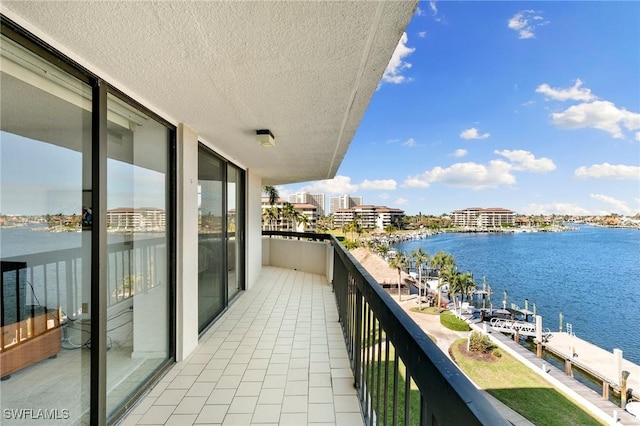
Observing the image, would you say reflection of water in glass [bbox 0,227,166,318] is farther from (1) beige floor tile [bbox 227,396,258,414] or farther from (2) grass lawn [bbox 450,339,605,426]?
(2) grass lawn [bbox 450,339,605,426]

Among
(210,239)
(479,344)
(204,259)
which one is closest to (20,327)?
(204,259)

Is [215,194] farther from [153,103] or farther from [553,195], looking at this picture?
[553,195]

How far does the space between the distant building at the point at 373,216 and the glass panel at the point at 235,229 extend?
67562mm

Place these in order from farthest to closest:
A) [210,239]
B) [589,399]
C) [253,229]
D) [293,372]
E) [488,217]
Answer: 1. [488,217]
2. [589,399]
3. [253,229]
4. [210,239]
5. [293,372]

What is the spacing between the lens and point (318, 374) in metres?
2.63

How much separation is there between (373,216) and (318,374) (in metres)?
76.2

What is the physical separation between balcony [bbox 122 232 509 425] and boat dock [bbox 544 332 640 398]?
40.7 ft

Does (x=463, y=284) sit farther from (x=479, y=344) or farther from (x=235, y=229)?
(x=235, y=229)

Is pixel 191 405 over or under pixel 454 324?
over

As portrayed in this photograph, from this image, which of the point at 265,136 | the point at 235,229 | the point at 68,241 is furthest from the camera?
the point at 235,229

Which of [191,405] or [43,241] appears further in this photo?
[191,405]

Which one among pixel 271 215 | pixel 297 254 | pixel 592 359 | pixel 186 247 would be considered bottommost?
pixel 592 359

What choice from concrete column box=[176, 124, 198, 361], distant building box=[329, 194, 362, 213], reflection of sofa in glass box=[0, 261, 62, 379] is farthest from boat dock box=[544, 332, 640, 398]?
distant building box=[329, 194, 362, 213]

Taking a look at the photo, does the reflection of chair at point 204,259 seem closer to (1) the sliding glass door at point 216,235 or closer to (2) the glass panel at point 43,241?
(1) the sliding glass door at point 216,235
